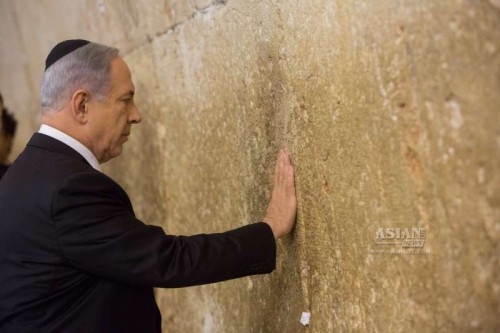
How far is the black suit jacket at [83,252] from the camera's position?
179 centimetres

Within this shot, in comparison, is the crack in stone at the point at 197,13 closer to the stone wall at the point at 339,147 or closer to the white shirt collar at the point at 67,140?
the stone wall at the point at 339,147

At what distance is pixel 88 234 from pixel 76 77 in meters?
0.45

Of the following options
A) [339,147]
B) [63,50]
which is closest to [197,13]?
[63,50]

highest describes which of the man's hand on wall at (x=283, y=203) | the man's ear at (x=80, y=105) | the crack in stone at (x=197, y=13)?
the crack in stone at (x=197, y=13)

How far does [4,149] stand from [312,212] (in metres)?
1.99

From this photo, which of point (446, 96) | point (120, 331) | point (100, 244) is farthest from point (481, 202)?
point (120, 331)

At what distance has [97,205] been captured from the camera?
5.90 feet

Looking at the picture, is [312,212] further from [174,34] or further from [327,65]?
[174,34]

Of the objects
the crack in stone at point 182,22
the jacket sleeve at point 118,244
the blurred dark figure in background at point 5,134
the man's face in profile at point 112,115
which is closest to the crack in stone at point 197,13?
the crack in stone at point 182,22

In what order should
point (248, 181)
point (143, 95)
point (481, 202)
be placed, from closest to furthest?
point (481, 202) < point (248, 181) < point (143, 95)

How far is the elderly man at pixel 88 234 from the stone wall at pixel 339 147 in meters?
0.19
